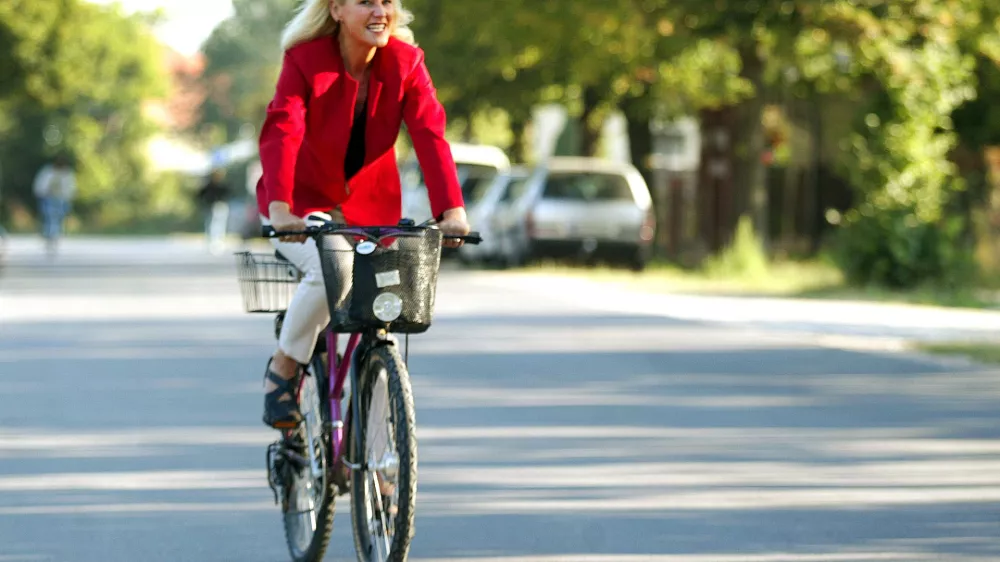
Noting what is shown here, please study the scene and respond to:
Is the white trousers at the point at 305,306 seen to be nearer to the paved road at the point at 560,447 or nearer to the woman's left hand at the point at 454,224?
the woman's left hand at the point at 454,224

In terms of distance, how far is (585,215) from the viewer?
3089 centimetres

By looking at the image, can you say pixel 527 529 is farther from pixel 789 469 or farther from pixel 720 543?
pixel 789 469

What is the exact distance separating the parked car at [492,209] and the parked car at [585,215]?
1708 mm

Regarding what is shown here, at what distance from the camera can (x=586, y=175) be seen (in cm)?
3117

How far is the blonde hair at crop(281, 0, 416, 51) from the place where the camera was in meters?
6.88

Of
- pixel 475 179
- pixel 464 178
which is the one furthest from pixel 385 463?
pixel 475 179

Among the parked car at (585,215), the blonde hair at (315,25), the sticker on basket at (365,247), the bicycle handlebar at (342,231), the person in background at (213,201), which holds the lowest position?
the person in background at (213,201)

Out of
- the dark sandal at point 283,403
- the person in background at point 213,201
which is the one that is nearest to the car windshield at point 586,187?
the person in background at point 213,201

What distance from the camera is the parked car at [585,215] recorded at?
3089 centimetres

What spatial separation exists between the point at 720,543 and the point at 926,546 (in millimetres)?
681

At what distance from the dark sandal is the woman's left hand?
851 mm

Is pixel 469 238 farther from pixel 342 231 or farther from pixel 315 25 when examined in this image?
pixel 315 25

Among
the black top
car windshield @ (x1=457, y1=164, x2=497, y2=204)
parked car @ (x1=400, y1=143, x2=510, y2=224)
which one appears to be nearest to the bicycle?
the black top

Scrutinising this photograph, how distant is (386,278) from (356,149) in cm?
66
